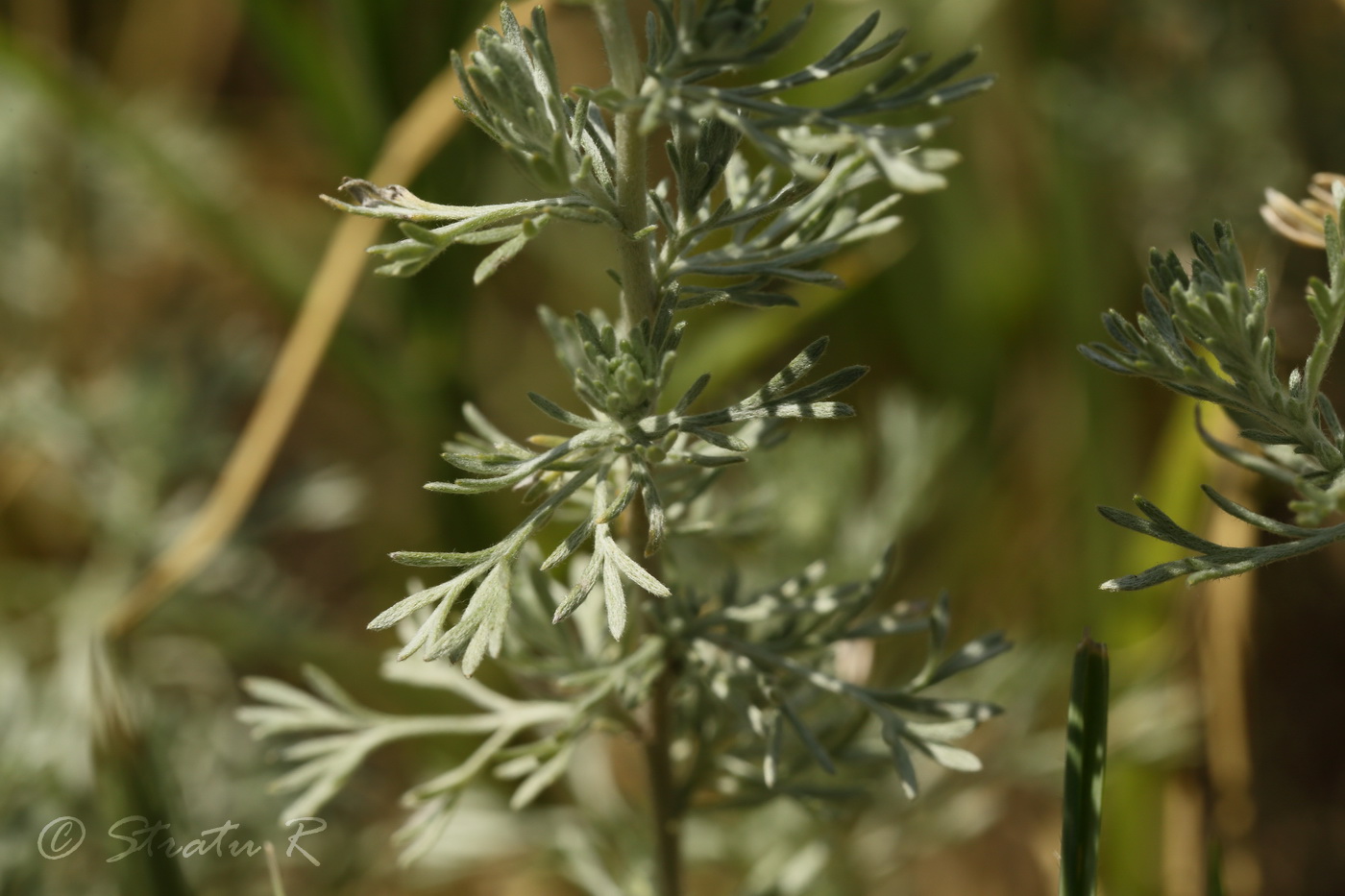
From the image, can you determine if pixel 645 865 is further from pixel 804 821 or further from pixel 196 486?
pixel 196 486

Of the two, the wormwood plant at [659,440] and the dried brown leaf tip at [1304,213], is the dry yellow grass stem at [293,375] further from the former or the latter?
the dried brown leaf tip at [1304,213]

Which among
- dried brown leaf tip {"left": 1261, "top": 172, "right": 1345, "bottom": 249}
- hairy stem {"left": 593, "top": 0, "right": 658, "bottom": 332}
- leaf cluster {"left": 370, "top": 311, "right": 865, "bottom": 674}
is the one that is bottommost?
dried brown leaf tip {"left": 1261, "top": 172, "right": 1345, "bottom": 249}

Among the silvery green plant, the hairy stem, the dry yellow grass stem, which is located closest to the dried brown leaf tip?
the silvery green plant

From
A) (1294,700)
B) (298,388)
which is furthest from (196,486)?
(1294,700)

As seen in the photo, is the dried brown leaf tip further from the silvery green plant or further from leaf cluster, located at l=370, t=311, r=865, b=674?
leaf cluster, located at l=370, t=311, r=865, b=674

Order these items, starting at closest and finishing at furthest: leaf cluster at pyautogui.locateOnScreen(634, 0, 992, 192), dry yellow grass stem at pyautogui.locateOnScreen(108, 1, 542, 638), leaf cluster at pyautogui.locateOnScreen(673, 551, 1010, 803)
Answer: leaf cluster at pyautogui.locateOnScreen(634, 0, 992, 192) → leaf cluster at pyautogui.locateOnScreen(673, 551, 1010, 803) → dry yellow grass stem at pyautogui.locateOnScreen(108, 1, 542, 638)

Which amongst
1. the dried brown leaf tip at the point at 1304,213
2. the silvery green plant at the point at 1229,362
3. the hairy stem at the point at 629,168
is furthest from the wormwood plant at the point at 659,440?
the dried brown leaf tip at the point at 1304,213

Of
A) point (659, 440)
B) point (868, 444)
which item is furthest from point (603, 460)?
point (868, 444)
